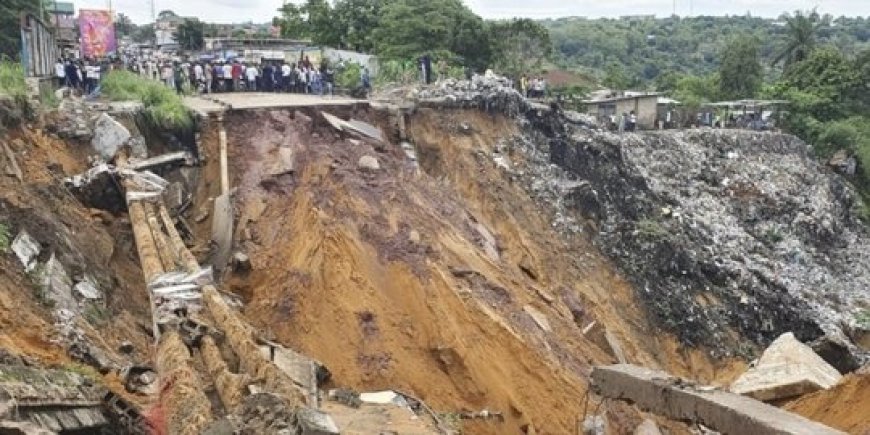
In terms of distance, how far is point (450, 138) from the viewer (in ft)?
65.3

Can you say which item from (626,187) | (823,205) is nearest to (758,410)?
(626,187)

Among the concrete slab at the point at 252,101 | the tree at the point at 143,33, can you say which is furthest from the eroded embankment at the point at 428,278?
the tree at the point at 143,33

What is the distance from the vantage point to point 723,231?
2334cm

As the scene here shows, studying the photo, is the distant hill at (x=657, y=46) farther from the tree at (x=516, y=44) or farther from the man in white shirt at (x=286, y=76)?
the man in white shirt at (x=286, y=76)

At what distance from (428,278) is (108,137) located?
598 cm

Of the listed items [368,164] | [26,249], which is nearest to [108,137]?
[368,164]

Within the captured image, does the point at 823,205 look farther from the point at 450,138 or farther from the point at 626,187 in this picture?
the point at 450,138

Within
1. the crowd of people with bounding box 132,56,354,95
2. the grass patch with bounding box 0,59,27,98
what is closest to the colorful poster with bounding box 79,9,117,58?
the crowd of people with bounding box 132,56,354,95

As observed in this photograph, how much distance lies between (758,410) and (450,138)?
44.5 feet

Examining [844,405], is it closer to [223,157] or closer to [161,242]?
[161,242]

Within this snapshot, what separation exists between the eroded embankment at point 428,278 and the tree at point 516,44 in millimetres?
14699

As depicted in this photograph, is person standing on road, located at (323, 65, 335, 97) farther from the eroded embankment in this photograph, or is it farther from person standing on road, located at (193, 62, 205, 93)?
the eroded embankment

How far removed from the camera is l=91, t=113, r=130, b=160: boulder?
14609mm

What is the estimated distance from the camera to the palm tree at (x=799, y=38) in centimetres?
4741
